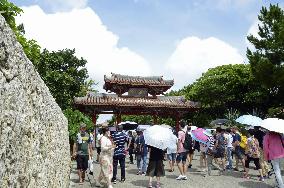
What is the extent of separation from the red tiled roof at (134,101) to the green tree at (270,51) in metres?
5.77

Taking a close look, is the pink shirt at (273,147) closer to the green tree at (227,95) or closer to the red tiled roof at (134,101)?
the red tiled roof at (134,101)

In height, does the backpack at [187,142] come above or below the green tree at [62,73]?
below

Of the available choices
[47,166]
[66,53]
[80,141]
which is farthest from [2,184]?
[66,53]

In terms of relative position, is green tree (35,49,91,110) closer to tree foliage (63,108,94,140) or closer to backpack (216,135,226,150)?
tree foliage (63,108,94,140)

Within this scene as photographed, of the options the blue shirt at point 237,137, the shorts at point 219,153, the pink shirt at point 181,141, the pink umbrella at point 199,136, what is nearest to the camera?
the pink shirt at point 181,141

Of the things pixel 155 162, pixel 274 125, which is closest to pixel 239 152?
pixel 274 125

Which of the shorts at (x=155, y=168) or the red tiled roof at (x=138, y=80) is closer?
the shorts at (x=155, y=168)

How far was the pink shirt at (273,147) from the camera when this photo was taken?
31.2 feet

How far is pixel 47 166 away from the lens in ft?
17.4

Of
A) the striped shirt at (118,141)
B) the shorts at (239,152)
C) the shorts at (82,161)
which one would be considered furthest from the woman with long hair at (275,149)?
the shorts at (82,161)

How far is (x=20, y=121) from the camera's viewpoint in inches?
145

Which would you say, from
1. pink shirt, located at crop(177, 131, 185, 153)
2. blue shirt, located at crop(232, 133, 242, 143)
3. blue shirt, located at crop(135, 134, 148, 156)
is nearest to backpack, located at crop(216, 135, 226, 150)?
blue shirt, located at crop(232, 133, 242, 143)

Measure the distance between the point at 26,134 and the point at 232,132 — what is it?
12.5 metres

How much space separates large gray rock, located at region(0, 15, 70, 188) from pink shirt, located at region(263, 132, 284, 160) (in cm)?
634
